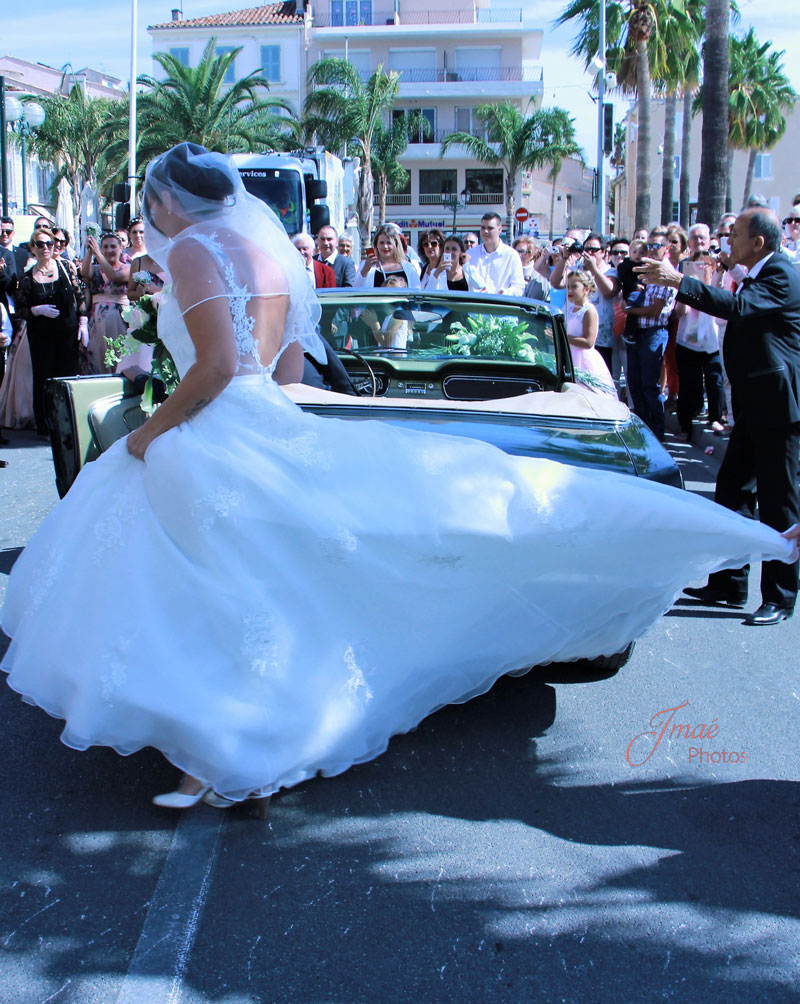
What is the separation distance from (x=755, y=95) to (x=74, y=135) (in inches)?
1318

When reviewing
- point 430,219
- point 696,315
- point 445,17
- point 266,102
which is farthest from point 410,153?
point 696,315

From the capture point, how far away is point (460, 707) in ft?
14.1

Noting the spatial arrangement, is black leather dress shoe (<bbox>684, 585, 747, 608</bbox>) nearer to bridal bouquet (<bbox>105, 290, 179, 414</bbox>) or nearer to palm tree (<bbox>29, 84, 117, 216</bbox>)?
bridal bouquet (<bbox>105, 290, 179, 414</bbox>)

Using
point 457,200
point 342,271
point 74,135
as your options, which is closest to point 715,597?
point 342,271

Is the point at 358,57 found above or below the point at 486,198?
above

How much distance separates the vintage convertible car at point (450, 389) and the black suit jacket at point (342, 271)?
20.0 feet

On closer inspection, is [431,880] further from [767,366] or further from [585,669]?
[767,366]

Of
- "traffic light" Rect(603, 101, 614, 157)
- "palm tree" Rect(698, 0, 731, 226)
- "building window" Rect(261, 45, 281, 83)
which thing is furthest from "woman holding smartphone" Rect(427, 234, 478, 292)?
"building window" Rect(261, 45, 281, 83)

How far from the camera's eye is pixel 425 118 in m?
64.8

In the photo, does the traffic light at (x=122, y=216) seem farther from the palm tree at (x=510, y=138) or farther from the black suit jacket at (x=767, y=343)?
the palm tree at (x=510, y=138)

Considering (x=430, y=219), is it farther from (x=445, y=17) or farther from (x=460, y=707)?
(x=460, y=707)

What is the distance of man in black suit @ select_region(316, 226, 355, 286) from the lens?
477 inches

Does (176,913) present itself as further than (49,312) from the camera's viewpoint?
No

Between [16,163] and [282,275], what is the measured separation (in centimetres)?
6149
